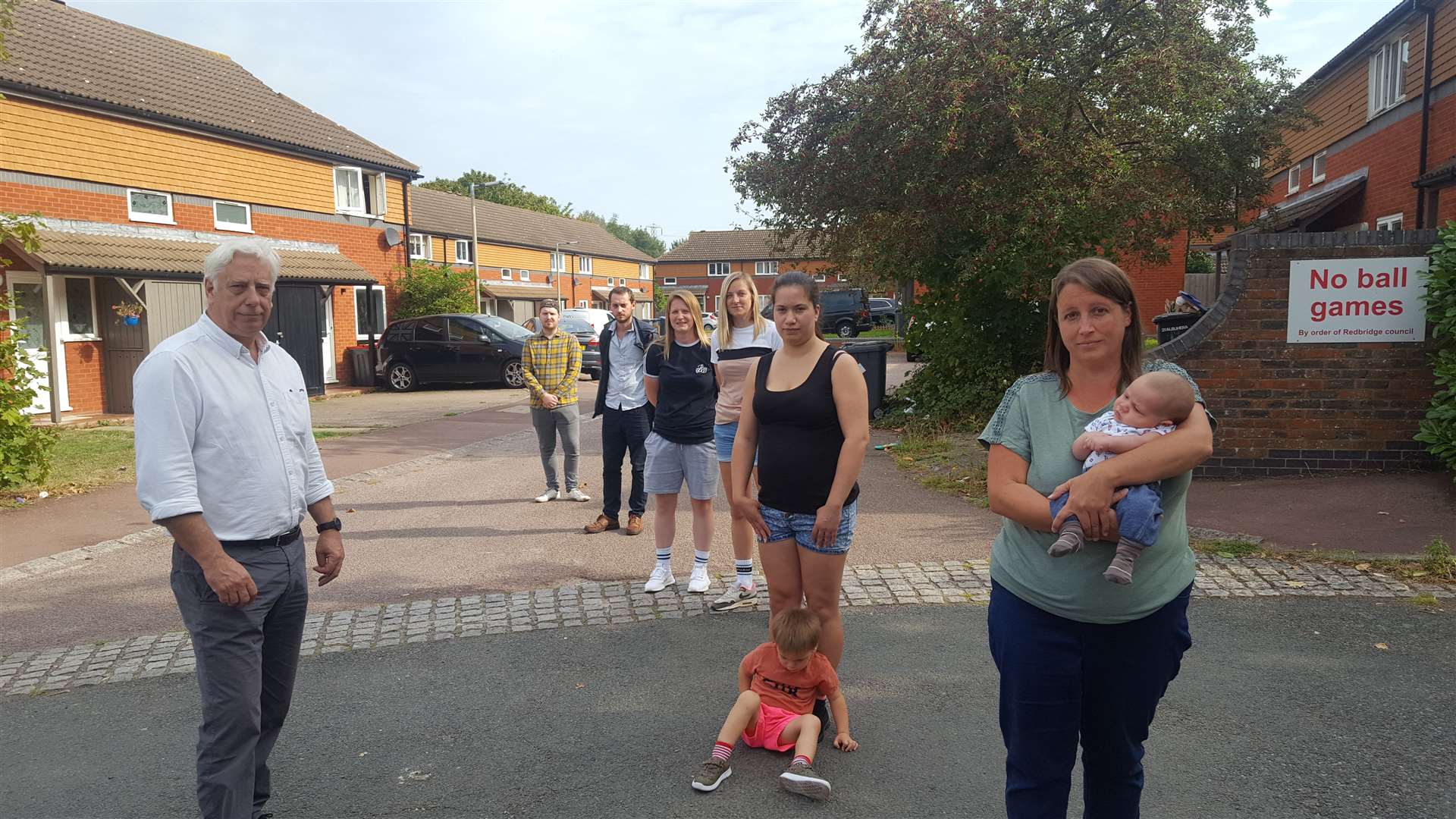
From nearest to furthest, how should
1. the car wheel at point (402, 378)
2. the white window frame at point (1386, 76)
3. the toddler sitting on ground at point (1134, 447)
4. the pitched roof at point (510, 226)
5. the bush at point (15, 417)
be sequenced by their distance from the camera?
the toddler sitting on ground at point (1134, 447) < the bush at point (15, 417) < the white window frame at point (1386, 76) < the car wheel at point (402, 378) < the pitched roof at point (510, 226)

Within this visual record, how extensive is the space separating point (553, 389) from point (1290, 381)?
6359 mm

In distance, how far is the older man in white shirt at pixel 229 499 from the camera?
2727mm

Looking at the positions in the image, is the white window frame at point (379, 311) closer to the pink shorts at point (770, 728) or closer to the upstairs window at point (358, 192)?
Answer: the upstairs window at point (358, 192)

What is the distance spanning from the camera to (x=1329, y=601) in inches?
214

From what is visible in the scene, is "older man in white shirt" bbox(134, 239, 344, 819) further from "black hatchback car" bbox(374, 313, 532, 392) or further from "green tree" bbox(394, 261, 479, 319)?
"green tree" bbox(394, 261, 479, 319)

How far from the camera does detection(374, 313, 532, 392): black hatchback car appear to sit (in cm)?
2122

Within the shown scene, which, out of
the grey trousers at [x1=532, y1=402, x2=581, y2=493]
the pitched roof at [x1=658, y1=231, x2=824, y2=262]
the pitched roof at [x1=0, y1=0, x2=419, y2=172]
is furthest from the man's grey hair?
the pitched roof at [x1=658, y1=231, x2=824, y2=262]

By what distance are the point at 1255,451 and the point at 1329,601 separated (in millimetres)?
3120

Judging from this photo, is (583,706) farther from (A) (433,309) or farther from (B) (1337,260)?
(A) (433,309)

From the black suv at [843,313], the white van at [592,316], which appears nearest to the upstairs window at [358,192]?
the white van at [592,316]

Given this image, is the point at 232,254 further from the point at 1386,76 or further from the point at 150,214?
the point at 1386,76

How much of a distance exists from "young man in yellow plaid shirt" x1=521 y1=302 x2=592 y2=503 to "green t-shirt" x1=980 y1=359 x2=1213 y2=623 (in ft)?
21.6

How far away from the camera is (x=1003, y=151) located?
11672 mm

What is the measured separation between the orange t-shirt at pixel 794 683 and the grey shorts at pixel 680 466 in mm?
2250
